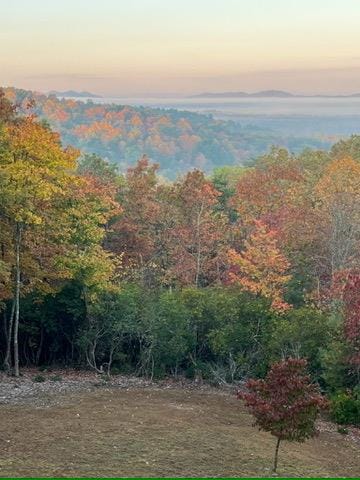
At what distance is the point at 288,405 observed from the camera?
13734 millimetres

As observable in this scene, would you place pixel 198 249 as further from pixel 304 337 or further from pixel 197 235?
pixel 304 337

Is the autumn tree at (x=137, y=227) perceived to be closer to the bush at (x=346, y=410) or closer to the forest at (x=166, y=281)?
the forest at (x=166, y=281)

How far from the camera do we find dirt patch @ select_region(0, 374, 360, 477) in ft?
46.8

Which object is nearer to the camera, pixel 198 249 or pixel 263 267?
pixel 263 267

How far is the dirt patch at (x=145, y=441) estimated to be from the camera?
1427 centimetres

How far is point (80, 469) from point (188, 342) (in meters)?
13.2

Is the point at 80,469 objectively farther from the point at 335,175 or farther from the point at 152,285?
the point at 335,175

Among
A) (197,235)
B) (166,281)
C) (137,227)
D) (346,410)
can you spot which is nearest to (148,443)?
(346,410)

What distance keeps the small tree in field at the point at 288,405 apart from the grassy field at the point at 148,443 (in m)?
1.54

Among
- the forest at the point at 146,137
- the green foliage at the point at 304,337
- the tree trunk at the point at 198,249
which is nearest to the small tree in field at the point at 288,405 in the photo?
the green foliage at the point at 304,337

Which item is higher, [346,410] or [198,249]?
[198,249]

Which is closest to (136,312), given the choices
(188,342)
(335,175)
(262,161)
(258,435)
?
(188,342)

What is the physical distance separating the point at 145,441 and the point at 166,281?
16638 mm

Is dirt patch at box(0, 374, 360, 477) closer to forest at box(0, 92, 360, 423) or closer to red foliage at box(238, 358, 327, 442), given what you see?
red foliage at box(238, 358, 327, 442)
